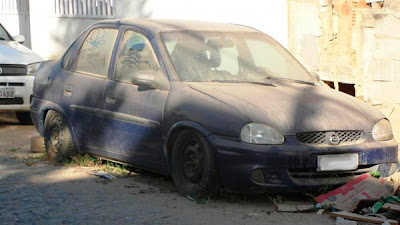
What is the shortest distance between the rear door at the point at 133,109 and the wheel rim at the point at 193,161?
364mm

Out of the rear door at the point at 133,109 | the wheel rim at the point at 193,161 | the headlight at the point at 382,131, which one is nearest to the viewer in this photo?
the wheel rim at the point at 193,161

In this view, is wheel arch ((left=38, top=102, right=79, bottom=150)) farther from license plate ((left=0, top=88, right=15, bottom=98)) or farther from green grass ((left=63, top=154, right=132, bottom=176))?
license plate ((left=0, top=88, right=15, bottom=98))

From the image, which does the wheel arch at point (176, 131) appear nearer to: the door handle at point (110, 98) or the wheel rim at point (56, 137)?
the door handle at point (110, 98)

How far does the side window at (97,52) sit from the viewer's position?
8.95m

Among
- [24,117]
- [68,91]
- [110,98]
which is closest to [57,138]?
[68,91]

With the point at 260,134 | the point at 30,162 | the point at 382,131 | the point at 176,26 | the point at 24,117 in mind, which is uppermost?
the point at 176,26

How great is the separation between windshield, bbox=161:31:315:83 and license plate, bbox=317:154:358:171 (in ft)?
4.35

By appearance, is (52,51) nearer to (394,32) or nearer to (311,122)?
(394,32)

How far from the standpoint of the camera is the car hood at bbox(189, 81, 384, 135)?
7.23 m

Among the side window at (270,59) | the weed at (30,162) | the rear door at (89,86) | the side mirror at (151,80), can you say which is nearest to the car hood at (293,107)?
the side mirror at (151,80)

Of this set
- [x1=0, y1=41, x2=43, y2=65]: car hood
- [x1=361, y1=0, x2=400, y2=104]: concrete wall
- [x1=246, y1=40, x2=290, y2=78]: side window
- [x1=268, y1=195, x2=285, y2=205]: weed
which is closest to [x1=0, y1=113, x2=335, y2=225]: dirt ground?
[x1=268, y1=195, x2=285, y2=205]: weed

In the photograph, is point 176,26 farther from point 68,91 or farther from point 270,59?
point 68,91

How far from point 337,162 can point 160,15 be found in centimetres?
896

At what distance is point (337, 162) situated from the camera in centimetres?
729
